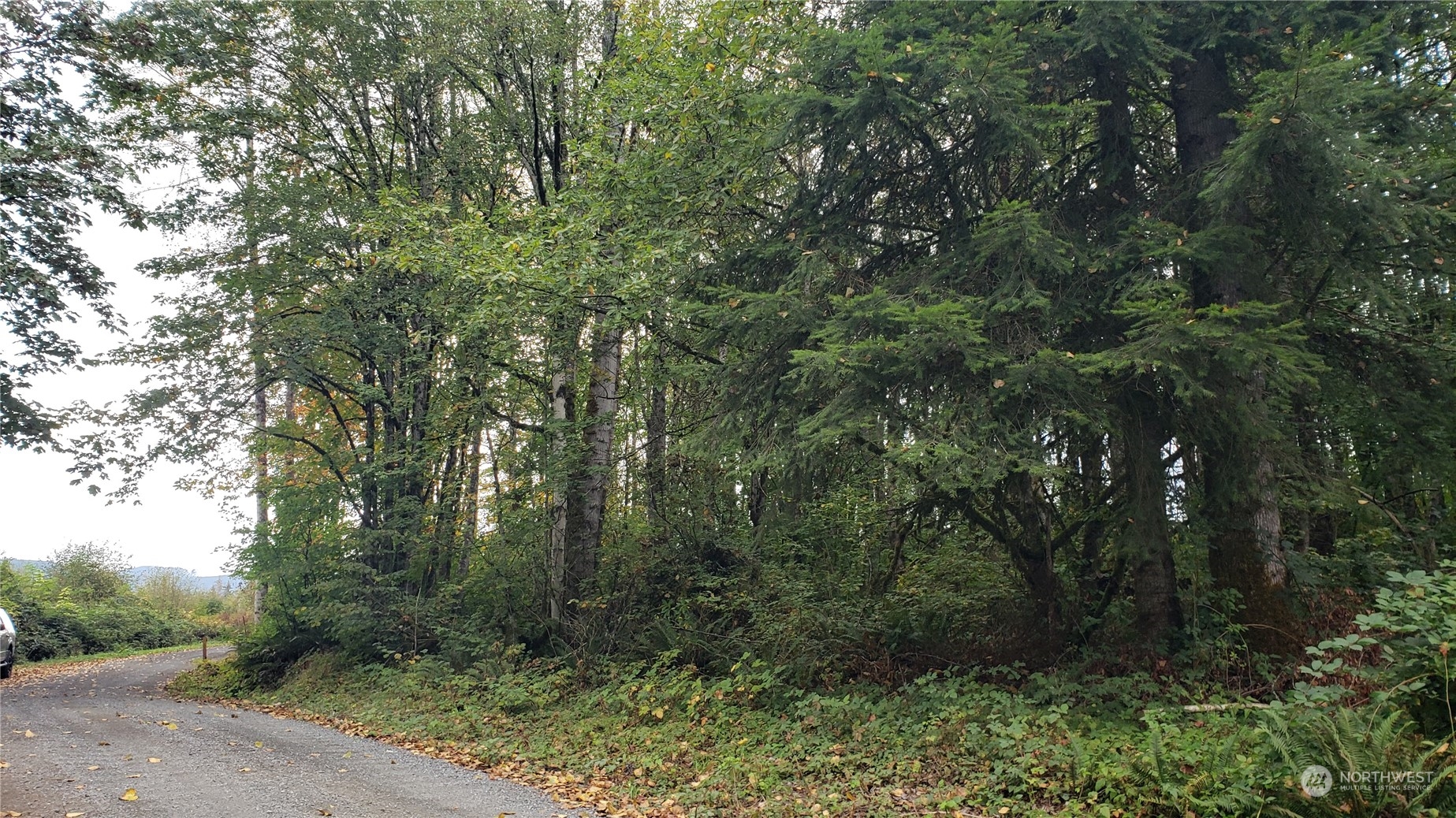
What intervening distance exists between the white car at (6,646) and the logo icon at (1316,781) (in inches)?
860

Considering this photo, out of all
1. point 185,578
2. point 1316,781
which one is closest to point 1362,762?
point 1316,781

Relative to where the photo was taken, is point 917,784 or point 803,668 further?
point 803,668

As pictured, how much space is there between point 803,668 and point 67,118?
1263cm

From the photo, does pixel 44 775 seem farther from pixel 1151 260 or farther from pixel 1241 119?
pixel 1241 119

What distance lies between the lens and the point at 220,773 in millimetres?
7562

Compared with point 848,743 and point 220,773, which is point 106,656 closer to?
point 220,773

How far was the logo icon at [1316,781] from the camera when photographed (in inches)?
183

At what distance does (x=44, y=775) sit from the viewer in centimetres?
723

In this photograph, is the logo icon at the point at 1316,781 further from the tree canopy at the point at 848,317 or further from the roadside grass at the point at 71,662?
the roadside grass at the point at 71,662

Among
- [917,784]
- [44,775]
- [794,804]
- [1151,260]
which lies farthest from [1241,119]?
[44,775]

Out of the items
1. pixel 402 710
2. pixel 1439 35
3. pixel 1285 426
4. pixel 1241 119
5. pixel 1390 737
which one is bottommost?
pixel 402 710

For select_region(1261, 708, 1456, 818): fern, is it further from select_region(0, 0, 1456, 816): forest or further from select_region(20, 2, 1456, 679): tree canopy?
select_region(20, 2, 1456, 679): tree canopy

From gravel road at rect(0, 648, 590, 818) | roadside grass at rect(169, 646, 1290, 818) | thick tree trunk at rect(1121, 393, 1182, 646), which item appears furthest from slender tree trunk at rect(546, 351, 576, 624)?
thick tree trunk at rect(1121, 393, 1182, 646)

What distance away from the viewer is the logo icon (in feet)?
15.2
